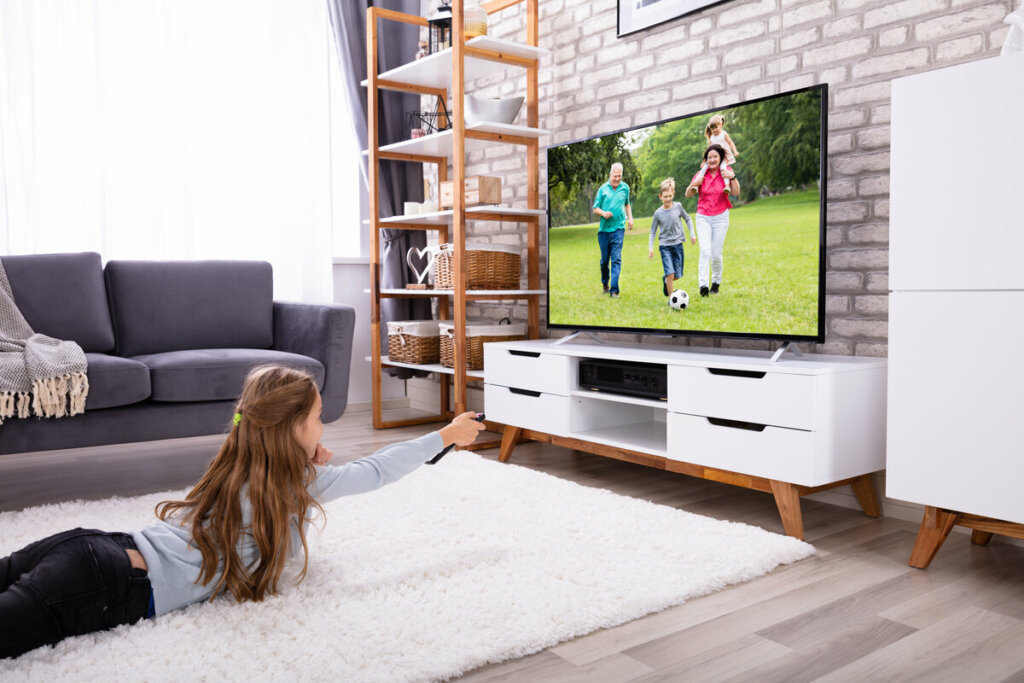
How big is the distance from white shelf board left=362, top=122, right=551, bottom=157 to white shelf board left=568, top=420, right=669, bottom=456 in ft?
4.36

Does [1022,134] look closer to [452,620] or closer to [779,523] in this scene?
[779,523]

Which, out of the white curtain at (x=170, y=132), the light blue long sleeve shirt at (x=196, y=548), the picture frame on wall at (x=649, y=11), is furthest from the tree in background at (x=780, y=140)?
the white curtain at (x=170, y=132)

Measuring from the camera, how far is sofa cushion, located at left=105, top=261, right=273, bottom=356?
3.27 metres

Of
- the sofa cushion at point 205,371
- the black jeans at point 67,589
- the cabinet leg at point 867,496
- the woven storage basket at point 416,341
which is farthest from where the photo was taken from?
the woven storage basket at point 416,341

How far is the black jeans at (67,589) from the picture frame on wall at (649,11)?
2.59 metres

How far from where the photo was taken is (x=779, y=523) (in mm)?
2395

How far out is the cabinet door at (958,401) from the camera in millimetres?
1784

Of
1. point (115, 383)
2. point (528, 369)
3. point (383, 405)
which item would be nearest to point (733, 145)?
point (528, 369)

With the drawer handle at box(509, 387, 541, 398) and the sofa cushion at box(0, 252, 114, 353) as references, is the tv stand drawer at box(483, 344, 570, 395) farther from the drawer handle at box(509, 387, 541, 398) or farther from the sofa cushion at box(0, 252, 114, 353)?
the sofa cushion at box(0, 252, 114, 353)

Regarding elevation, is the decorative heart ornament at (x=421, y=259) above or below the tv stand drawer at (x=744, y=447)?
above

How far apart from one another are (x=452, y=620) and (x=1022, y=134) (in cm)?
156

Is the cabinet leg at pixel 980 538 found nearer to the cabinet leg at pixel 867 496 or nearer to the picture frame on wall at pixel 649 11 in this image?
the cabinet leg at pixel 867 496

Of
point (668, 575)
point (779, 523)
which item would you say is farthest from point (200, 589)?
point (779, 523)

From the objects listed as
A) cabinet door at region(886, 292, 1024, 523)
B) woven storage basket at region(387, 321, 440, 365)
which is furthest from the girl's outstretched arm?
woven storage basket at region(387, 321, 440, 365)
